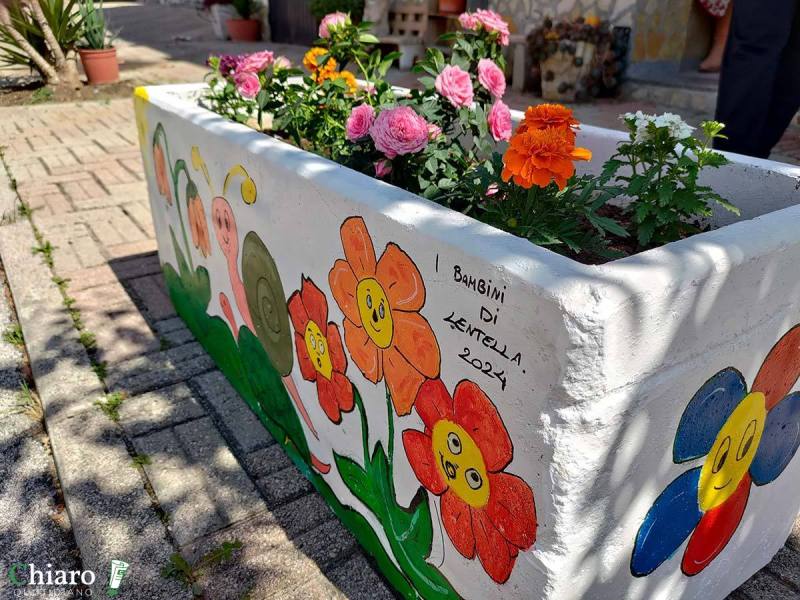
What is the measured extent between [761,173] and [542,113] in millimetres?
586

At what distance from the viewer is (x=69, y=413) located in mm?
2385

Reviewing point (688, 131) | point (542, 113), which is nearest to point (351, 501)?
point (542, 113)

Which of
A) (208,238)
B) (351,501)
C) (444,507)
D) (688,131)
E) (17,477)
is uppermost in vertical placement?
(688,131)

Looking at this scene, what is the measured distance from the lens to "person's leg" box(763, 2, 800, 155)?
9.68ft

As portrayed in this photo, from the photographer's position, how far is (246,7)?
1168cm

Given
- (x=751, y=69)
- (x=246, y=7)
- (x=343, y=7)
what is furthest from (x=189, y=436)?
(x=246, y=7)

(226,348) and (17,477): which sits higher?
(226,348)

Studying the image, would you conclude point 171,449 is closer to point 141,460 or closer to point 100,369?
point 141,460

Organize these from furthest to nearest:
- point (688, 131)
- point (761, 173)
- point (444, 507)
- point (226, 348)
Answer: point (226, 348) → point (761, 173) → point (688, 131) → point (444, 507)

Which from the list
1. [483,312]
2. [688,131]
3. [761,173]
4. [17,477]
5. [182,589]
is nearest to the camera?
[483,312]

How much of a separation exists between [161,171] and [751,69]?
104 inches

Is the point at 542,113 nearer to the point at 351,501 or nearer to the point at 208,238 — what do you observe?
the point at 351,501

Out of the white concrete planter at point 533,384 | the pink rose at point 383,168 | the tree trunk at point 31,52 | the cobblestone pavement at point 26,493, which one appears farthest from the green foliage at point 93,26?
the pink rose at point 383,168

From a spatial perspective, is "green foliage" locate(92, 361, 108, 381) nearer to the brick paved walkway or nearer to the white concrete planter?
the brick paved walkway
